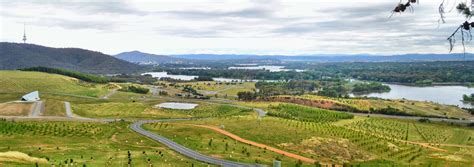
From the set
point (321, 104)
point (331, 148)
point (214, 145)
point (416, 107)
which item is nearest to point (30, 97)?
point (214, 145)

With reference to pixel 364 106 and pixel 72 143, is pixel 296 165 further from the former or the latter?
pixel 364 106

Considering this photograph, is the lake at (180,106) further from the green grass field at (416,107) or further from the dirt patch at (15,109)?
the green grass field at (416,107)

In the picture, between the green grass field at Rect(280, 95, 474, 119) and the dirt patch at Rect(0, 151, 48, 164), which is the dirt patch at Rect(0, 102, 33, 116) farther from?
the green grass field at Rect(280, 95, 474, 119)

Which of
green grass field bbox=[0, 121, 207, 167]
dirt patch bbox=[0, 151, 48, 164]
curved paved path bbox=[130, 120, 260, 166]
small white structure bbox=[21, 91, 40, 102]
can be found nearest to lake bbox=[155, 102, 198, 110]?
small white structure bbox=[21, 91, 40, 102]

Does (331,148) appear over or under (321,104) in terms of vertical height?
over

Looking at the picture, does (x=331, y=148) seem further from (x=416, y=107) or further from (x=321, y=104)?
(x=416, y=107)

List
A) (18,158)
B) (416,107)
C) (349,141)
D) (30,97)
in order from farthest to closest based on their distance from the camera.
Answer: (416,107) → (30,97) → (349,141) → (18,158)
